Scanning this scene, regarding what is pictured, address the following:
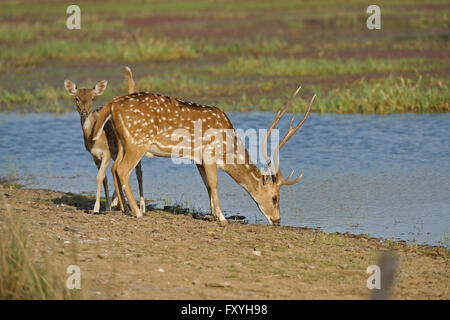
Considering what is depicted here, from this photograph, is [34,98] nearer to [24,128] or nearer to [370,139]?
[24,128]

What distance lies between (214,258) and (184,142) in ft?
8.72

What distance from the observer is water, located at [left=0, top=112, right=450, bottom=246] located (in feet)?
35.8

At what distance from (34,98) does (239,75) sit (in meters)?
5.89

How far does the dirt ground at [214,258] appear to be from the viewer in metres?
7.12

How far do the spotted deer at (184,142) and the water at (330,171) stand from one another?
60 cm

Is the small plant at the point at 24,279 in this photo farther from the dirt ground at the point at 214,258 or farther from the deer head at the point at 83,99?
the deer head at the point at 83,99

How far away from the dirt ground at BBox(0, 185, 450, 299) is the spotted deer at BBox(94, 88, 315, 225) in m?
0.63

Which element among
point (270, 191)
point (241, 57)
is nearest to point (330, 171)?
point (270, 191)

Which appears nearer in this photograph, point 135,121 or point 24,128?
point 135,121

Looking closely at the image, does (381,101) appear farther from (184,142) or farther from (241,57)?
(184,142)

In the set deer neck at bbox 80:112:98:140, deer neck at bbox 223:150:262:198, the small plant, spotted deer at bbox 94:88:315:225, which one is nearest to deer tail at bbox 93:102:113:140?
spotted deer at bbox 94:88:315:225

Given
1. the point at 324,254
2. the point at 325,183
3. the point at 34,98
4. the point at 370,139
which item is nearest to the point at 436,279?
the point at 324,254

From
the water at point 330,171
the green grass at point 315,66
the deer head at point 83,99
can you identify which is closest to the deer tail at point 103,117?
the deer head at point 83,99

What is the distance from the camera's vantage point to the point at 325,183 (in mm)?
12695
